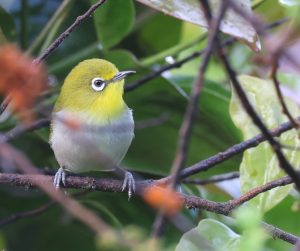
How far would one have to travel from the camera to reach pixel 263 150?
1.05 m

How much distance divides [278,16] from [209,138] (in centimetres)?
45

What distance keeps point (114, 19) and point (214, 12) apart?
383 millimetres

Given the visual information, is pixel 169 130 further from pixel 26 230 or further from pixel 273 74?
pixel 273 74

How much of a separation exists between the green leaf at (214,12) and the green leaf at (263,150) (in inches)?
4.9

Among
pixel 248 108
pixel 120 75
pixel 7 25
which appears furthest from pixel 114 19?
pixel 248 108

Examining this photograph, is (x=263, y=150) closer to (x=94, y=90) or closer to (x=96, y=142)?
(x=96, y=142)

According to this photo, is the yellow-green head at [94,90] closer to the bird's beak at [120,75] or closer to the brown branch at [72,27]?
the bird's beak at [120,75]

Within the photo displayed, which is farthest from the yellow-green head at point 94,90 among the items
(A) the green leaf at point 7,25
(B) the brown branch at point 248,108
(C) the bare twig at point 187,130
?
(C) the bare twig at point 187,130

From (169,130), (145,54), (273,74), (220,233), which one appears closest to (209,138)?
(169,130)

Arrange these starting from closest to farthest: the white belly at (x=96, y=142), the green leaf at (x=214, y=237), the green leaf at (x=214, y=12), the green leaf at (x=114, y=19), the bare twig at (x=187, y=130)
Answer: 1. the bare twig at (x=187, y=130)
2. the green leaf at (x=214, y=237)
3. the green leaf at (x=214, y=12)
4. the white belly at (x=96, y=142)
5. the green leaf at (x=114, y=19)

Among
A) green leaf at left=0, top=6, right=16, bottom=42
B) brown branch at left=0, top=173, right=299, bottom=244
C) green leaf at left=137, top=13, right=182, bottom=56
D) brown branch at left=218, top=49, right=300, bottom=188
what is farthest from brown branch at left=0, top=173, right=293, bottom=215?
green leaf at left=137, top=13, right=182, bottom=56

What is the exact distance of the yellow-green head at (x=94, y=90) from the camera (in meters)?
1.29

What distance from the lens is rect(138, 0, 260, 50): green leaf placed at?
91 cm

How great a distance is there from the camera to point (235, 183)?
A: 55.0 inches
